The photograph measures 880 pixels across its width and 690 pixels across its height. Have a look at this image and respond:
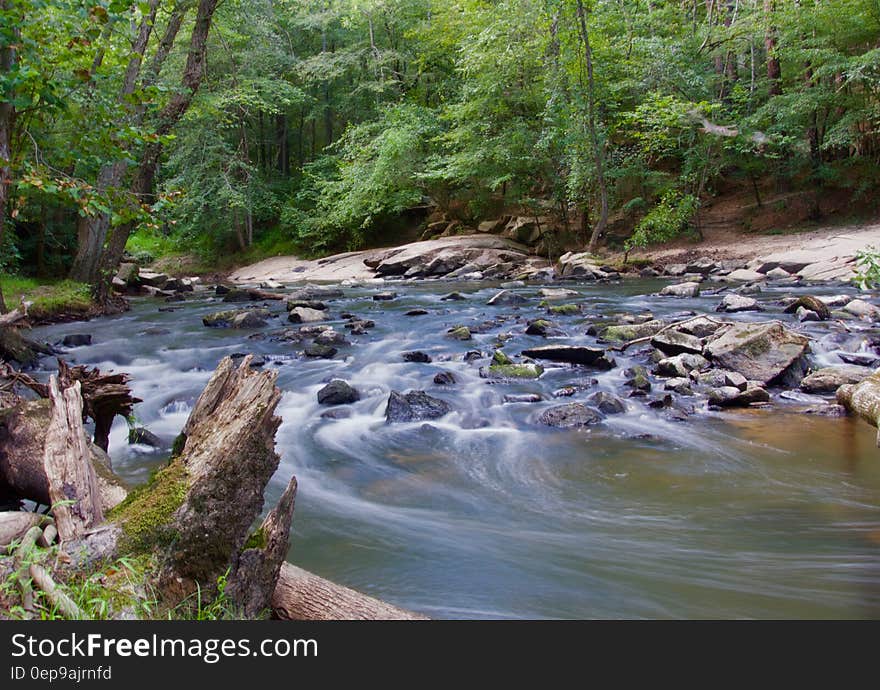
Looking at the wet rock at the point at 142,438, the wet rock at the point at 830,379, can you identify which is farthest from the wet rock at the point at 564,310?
the wet rock at the point at 142,438

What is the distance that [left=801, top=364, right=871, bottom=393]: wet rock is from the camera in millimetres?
7078

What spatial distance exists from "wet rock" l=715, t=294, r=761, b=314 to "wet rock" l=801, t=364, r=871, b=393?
472 cm

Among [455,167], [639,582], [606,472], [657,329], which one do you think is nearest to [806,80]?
[455,167]

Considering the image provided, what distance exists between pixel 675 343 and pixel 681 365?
2.57 ft

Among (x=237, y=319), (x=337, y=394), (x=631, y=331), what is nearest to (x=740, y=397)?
(x=631, y=331)

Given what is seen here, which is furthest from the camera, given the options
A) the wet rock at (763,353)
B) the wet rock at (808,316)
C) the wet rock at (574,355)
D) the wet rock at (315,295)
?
the wet rock at (315,295)

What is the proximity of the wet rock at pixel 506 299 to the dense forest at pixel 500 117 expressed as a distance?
689cm

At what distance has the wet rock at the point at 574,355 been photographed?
8.52 metres

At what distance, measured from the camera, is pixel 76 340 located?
10773 millimetres

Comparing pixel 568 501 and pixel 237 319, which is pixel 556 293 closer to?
pixel 237 319

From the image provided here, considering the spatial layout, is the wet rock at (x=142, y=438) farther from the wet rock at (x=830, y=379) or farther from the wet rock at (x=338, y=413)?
the wet rock at (x=830, y=379)

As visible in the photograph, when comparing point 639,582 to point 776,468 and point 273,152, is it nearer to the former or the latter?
point 776,468

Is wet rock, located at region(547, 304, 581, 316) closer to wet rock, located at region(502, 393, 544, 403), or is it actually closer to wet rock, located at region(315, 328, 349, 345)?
wet rock, located at region(315, 328, 349, 345)

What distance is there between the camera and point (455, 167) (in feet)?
77.9
